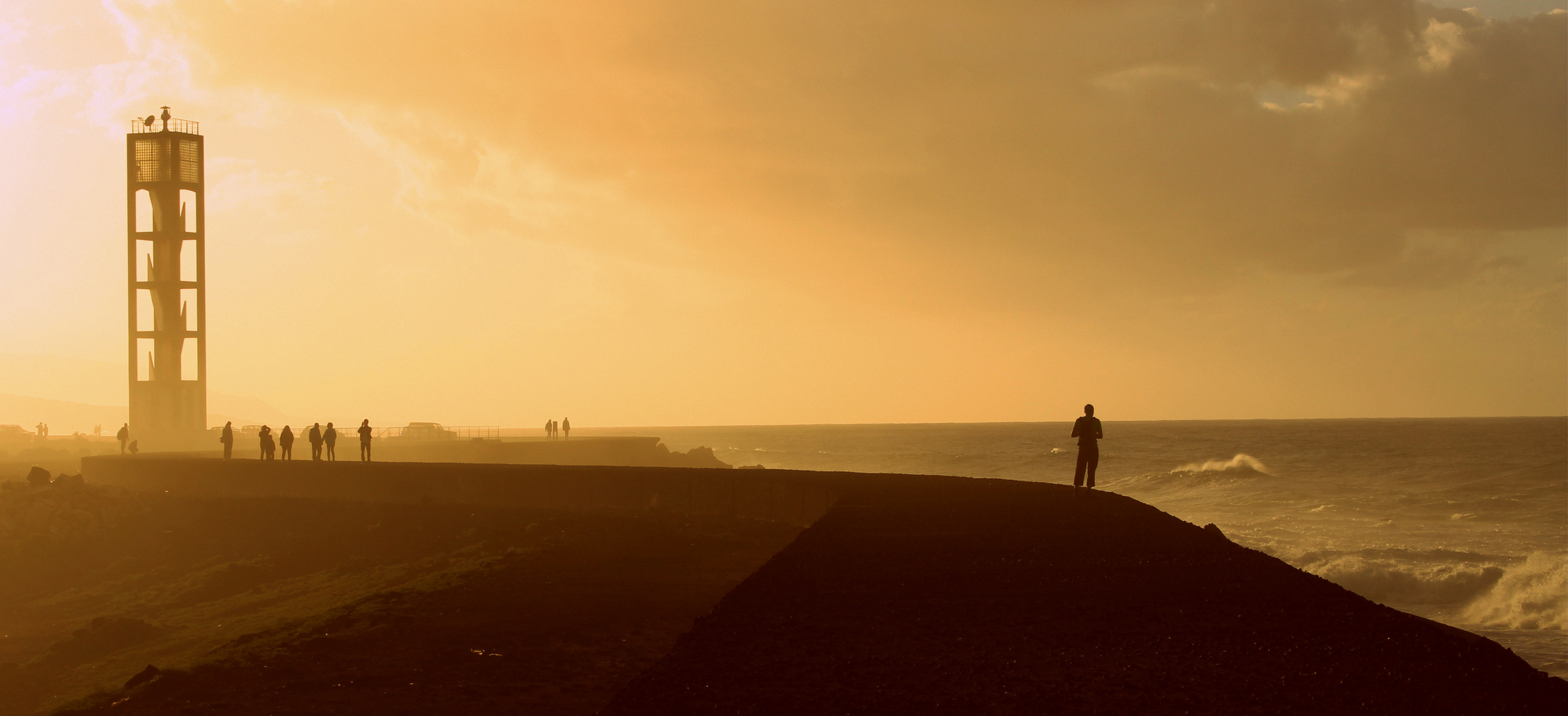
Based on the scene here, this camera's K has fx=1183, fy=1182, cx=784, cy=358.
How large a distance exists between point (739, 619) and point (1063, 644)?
1856mm

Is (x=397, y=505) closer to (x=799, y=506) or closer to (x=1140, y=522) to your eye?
(x=799, y=506)

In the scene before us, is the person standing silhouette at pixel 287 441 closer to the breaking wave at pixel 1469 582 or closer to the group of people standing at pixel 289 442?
the group of people standing at pixel 289 442

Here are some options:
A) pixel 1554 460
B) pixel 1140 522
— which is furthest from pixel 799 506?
pixel 1554 460

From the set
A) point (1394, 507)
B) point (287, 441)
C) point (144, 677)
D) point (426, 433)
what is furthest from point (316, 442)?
point (1394, 507)

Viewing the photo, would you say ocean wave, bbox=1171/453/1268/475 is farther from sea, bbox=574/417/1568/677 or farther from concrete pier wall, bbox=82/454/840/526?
concrete pier wall, bbox=82/454/840/526

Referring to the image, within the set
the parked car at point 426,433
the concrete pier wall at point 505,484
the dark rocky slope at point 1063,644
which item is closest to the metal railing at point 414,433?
the parked car at point 426,433

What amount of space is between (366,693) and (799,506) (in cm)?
982

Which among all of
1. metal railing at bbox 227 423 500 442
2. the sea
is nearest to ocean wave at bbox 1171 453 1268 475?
the sea

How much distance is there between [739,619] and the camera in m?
6.90

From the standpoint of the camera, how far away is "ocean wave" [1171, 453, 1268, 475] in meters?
60.4

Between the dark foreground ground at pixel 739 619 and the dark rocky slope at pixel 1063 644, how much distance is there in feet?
0.08

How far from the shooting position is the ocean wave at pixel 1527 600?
62.7 ft

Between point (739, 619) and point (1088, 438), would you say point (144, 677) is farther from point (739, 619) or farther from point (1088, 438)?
point (1088, 438)

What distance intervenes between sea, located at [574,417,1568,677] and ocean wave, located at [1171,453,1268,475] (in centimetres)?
19
